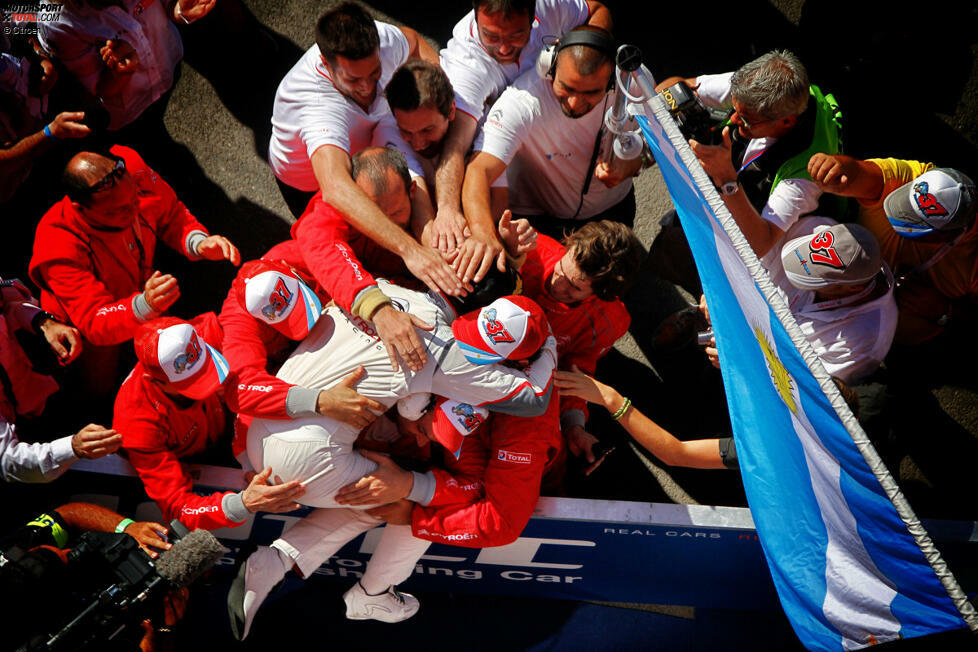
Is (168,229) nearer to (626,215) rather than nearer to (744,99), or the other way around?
(626,215)

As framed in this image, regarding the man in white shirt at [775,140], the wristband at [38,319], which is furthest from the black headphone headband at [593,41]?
the wristband at [38,319]

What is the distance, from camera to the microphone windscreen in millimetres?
2633

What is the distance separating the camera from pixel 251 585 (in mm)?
3211

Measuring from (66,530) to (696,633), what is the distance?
320cm

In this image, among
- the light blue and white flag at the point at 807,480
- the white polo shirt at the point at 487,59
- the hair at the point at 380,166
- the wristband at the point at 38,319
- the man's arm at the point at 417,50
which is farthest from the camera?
the man's arm at the point at 417,50

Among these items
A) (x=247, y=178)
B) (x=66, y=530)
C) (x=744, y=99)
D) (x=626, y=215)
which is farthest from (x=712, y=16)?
(x=66, y=530)

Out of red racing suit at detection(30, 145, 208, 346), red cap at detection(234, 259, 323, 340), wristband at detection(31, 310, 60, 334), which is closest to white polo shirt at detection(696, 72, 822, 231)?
red cap at detection(234, 259, 323, 340)

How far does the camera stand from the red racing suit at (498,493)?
3.09 m

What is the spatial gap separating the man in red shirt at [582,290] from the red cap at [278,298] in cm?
103

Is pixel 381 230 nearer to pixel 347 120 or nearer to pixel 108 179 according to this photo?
pixel 347 120

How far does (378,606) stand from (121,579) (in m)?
1.35

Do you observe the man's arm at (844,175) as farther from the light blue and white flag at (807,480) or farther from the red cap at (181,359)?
the red cap at (181,359)

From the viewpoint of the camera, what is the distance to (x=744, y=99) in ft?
10.8

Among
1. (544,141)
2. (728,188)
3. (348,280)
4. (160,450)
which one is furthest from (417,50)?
(160,450)
